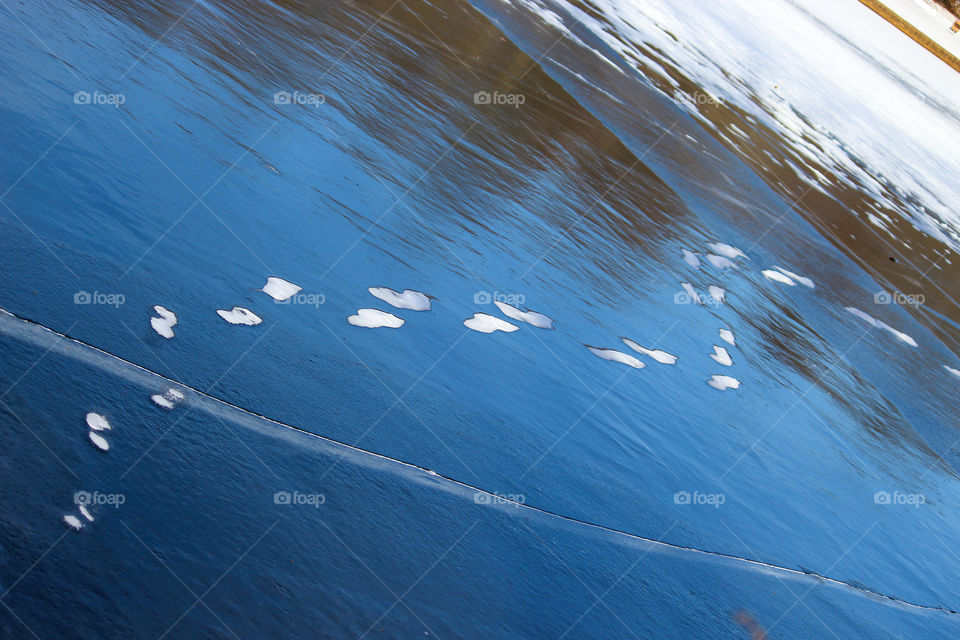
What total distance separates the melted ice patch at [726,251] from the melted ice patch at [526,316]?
239cm

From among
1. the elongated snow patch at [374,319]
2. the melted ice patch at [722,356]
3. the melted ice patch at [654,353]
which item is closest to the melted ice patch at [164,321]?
the elongated snow patch at [374,319]

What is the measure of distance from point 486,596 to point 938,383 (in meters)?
4.90

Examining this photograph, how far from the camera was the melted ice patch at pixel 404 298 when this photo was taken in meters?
3.58

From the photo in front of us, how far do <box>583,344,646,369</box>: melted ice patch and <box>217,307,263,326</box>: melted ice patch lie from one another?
5.39 ft

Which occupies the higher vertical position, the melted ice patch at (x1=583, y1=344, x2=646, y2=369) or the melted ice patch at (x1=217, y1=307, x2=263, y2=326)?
the melted ice patch at (x1=583, y1=344, x2=646, y2=369)

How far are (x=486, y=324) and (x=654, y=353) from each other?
3.32 feet

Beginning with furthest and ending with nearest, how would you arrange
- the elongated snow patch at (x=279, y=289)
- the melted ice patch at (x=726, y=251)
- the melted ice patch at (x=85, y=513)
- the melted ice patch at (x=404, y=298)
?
the melted ice patch at (x=726, y=251) → the melted ice patch at (x=404, y=298) → the elongated snow patch at (x=279, y=289) → the melted ice patch at (x=85, y=513)

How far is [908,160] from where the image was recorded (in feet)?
42.2

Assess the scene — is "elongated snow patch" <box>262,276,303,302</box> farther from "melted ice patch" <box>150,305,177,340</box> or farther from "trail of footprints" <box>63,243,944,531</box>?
"melted ice patch" <box>150,305,177,340</box>

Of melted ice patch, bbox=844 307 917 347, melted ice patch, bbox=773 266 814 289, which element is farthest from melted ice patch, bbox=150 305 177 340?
melted ice patch, bbox=844 307 917 347

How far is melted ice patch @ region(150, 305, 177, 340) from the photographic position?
109 inches

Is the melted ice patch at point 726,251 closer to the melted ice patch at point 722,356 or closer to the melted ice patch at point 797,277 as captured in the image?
the melted ice patch at point 797,277

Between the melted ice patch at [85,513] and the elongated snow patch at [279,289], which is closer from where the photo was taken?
the melted ice patch at [85,513]

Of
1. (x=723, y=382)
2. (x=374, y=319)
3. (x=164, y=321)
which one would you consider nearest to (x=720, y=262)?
(x=723, y=382)
